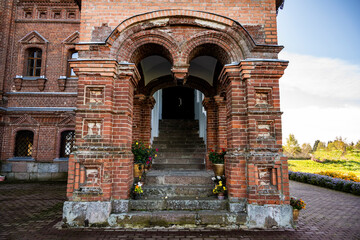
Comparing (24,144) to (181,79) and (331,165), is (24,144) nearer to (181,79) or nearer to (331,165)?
(181,79)

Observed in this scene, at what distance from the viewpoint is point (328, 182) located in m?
9.31

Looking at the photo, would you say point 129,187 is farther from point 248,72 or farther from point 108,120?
point 248,72

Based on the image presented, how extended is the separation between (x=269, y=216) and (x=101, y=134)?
143 inches

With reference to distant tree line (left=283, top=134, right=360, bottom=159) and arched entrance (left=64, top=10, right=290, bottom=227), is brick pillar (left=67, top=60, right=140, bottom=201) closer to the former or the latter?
arched entrance (left=64, top=10, right=290, bottom=227)

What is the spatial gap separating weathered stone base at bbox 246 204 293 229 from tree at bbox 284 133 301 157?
2116 centimetres

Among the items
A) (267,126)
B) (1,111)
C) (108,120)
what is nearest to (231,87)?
(267,126)

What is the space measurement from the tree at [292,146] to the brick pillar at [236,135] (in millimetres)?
21405

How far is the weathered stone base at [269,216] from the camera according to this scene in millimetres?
3980

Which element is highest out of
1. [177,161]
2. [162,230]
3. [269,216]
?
[177,161]

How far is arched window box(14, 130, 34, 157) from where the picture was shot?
1059cm

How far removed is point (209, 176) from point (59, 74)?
963cm

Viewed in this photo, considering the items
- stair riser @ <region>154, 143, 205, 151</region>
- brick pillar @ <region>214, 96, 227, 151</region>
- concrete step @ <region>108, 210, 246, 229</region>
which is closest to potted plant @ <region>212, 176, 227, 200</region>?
concrete step @ <region>108, 210, 246, 229</region>

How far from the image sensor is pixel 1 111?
10055 millimetres

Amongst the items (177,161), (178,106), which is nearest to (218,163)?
(177,161)
